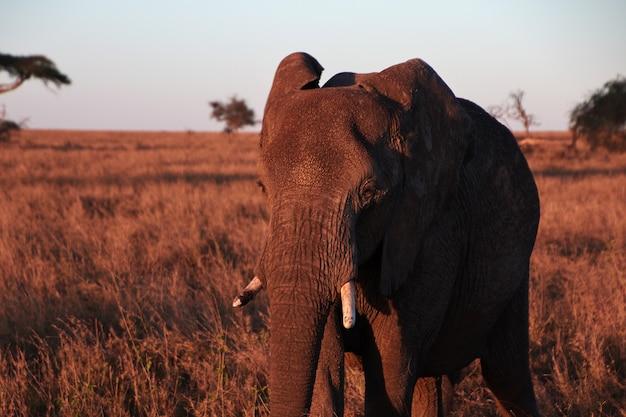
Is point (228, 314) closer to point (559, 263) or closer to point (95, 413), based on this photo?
point (95, 413)

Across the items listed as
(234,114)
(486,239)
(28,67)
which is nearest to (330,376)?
(486,239)

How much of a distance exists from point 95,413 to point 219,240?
187 inches

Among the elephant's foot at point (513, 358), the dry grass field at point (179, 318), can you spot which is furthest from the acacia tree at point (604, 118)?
the elephant's foot at point (513, 358)

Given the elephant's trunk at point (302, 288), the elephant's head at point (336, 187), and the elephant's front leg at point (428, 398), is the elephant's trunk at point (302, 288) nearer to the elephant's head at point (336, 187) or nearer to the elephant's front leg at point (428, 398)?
the elephant's head at point (336, 187)

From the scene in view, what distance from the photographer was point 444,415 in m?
3.90

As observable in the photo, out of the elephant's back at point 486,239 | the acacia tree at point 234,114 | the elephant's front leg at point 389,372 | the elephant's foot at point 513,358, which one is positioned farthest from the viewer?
the acacia tree at point 234,114

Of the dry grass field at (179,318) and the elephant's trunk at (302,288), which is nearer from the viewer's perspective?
the elephant's trunk at (302,288)

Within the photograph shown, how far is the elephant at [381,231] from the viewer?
2.18m

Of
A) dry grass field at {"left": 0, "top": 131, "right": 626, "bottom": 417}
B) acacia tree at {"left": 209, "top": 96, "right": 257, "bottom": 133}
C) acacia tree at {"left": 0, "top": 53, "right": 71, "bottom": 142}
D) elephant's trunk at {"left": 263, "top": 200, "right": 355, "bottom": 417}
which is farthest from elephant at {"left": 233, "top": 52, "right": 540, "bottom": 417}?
acacia tree at {"left": 209, "top": 96, "right": 257, "bottom": 133}

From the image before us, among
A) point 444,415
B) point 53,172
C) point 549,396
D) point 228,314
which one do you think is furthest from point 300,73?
point 53,172

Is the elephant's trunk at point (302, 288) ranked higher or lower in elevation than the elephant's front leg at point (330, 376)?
higher

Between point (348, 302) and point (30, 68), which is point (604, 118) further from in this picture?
point (348, 302)

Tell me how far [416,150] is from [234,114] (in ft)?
213

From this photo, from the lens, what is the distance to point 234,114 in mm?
66312
